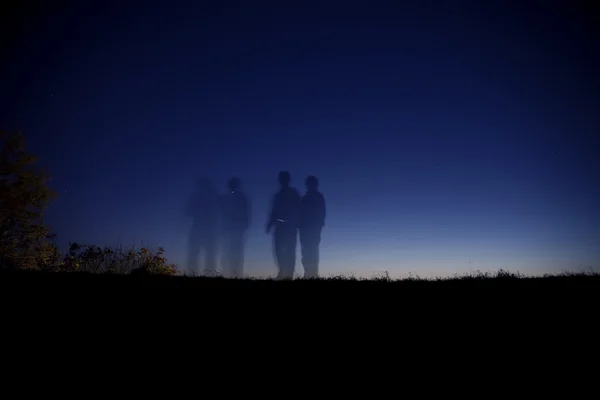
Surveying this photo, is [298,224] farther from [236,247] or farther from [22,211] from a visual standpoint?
[22,211]

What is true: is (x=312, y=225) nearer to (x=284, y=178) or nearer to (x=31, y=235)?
(x=284, y=178)

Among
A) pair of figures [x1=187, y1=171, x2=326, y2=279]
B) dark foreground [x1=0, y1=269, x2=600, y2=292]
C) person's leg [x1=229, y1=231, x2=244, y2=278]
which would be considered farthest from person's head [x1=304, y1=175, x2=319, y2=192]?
dark foreground [x1=0, y1=269, x2=600, y2=292]

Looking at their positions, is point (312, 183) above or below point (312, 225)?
above

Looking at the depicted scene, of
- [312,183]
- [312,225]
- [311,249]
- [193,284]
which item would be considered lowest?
[193,284]

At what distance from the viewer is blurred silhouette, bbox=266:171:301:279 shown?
15.0 m

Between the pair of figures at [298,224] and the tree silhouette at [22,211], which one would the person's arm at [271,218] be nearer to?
the pair of figures at [298,224]

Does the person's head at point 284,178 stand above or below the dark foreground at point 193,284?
above

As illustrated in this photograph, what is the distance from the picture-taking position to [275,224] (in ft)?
49.2

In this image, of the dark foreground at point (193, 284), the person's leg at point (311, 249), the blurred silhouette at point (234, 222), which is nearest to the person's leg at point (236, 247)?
the blurred silhouette at point (234, 222)

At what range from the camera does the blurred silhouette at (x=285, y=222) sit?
15.0 meters

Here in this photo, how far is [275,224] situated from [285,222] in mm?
541

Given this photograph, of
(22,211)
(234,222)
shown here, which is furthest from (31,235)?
(234,222)

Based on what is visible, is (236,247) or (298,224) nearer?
(298,224)

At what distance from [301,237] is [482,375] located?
1214 centimetres
